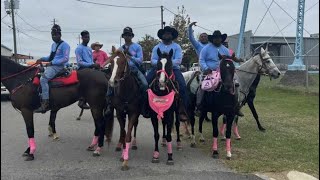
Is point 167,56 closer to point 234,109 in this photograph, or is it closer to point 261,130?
point 234,109

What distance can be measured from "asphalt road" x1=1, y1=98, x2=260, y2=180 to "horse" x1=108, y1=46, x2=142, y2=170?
0.45 meters

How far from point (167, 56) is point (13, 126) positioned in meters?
6.83

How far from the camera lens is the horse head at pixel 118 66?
6.98 meters

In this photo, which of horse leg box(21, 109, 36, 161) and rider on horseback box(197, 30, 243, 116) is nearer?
horse leg box(21, 109, 36, 161)

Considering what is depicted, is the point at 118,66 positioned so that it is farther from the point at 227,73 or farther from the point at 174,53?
the point at 227,73

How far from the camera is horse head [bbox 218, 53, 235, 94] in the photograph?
7.62 meters

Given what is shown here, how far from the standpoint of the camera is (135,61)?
320 inches

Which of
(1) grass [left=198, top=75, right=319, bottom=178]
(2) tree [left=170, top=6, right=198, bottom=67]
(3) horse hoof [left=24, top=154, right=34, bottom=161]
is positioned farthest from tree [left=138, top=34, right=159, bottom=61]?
(3) horse hoof [left=24, top=154, right=34, bottom=161]

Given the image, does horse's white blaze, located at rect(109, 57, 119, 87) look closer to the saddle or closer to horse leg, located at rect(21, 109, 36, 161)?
the saddle

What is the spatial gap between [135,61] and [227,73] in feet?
6.26

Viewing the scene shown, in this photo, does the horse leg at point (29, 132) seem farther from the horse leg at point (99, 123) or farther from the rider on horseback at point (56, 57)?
the horse leg at point (99, 123)

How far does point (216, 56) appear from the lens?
8.67m

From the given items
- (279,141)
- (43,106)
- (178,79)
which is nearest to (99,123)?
(43,106)

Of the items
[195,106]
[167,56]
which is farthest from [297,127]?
[167,56]
